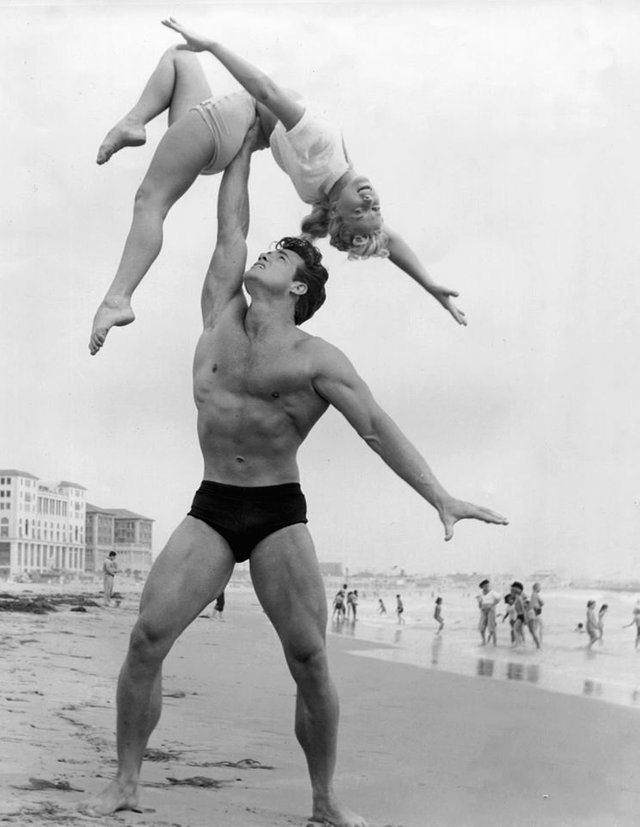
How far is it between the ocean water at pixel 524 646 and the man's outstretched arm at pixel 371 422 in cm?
448

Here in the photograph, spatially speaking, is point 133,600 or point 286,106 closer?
point 286,106

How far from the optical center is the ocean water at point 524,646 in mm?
8773

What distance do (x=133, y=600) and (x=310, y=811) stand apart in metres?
9.98

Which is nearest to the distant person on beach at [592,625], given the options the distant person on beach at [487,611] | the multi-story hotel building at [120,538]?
the distant person on beach at [487,611]

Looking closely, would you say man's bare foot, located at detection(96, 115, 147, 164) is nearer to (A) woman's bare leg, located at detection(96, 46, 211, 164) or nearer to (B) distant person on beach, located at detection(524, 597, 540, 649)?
(A) woman's bare leg, located at detection(96, 46, 211, 164)

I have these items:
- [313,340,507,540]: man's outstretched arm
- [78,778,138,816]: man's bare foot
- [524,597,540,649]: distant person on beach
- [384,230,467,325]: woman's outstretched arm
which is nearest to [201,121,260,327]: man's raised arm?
[313,340,507,540]: man's outstretched arm

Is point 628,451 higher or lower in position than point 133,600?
higher

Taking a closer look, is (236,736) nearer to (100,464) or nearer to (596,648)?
(100,464)

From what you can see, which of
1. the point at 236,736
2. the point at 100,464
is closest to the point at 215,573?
the point at 236,736

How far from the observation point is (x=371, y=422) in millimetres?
3338

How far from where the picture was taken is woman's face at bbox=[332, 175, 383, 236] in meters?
3.51

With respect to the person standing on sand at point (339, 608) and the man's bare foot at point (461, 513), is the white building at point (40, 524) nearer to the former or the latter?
the person standing on sand at point (339, 608)

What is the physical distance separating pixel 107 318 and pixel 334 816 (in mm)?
1614

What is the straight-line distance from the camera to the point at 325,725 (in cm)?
340
